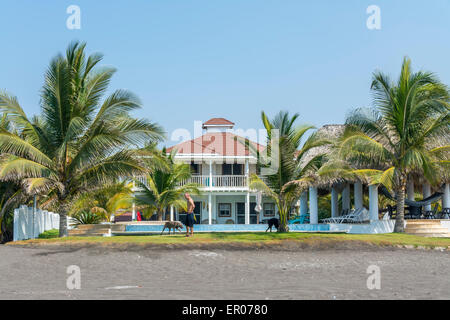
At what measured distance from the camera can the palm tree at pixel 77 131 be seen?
56.4ft

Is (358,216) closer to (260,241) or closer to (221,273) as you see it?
(260,241)

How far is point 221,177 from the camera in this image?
111ft

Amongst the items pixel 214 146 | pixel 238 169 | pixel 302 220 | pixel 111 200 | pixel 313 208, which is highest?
pixel 214 146

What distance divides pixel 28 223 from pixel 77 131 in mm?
4535

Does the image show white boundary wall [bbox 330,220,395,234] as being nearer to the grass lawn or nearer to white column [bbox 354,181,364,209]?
white column [bbox 354,181,364,209]

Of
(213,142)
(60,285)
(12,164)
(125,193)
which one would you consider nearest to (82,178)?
(12,164)

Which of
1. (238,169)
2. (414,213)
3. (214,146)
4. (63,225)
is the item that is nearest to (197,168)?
(214,146)

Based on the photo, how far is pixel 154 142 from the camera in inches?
738

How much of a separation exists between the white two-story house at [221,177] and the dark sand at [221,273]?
17887 mm

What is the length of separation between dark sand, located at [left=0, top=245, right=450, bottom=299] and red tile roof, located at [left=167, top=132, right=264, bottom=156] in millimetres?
19047

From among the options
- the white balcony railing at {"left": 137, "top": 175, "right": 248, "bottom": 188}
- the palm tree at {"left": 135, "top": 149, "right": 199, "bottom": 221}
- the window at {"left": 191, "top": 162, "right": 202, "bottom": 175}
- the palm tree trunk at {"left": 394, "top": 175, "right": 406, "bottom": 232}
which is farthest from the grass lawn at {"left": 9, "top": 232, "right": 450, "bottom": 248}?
the window at {"left": 191, "top": 162, "right": 202, "bottom": 175}

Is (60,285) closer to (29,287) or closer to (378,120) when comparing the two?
(29,287)

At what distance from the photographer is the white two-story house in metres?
33.4

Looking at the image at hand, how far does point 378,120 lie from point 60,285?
14.5m
